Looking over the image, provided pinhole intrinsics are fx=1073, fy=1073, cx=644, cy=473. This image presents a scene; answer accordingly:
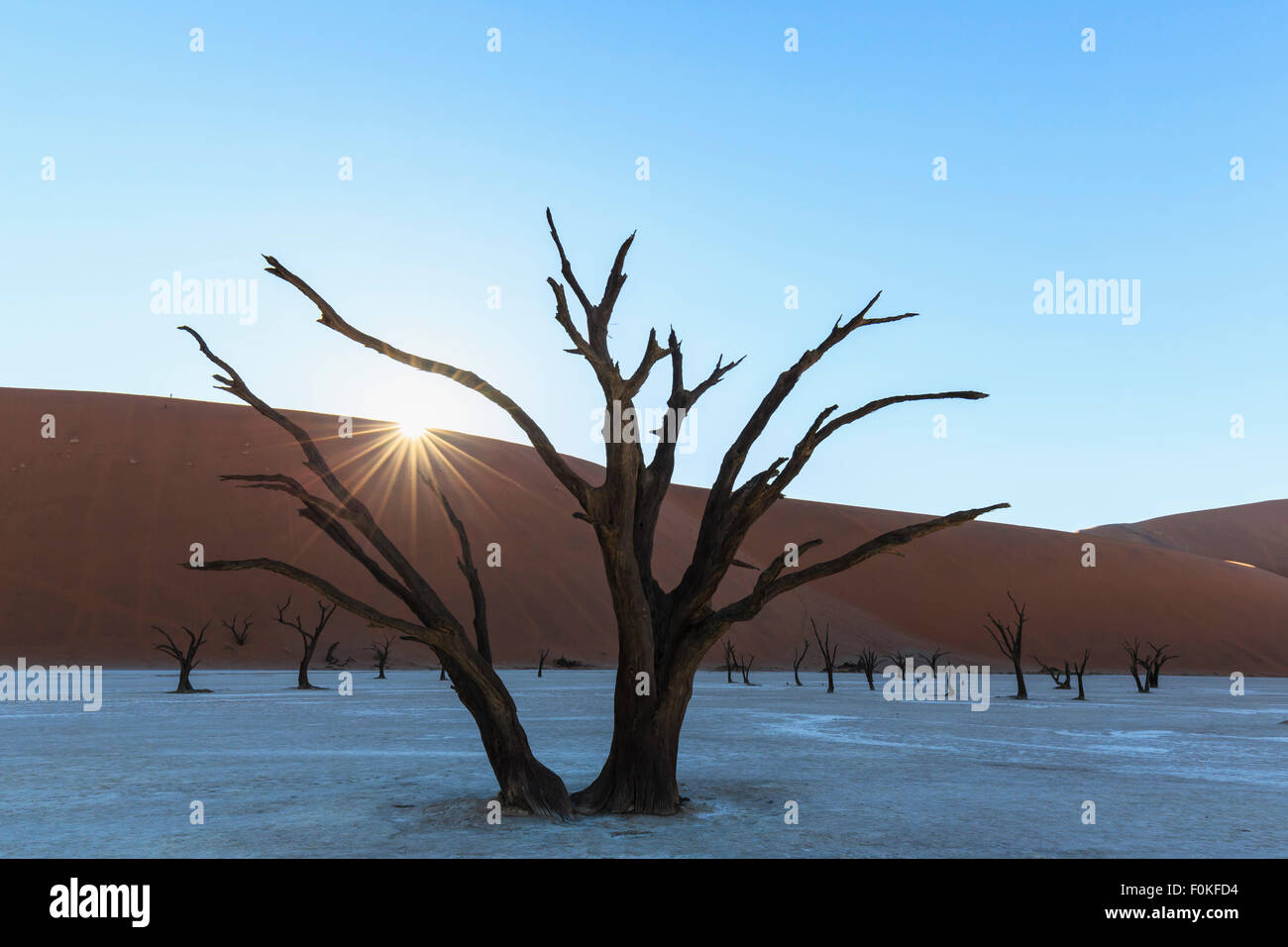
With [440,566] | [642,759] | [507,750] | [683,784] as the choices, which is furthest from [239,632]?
[642,759]

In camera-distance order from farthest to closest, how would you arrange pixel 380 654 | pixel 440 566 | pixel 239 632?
pixel 440 566 < pixel 239 632 < pixel 380 654

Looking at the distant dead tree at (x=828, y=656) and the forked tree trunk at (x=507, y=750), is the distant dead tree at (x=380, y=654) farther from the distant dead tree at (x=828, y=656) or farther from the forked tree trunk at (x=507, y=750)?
the forked tree trunk at (x=507, y=750)

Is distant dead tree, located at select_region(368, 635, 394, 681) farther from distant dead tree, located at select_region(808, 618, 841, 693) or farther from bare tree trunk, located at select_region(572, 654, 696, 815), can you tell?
bare tree trunk, located at select_region(572, 654, 696, 815)

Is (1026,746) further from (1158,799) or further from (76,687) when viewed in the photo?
(76,687)

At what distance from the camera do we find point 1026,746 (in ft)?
52.3

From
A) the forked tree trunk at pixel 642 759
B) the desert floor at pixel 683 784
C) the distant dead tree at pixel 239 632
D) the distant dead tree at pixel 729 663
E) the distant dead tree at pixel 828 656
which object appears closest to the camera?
the desert floor at pixel 683 784

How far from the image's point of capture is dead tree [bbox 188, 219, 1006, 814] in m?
8.37

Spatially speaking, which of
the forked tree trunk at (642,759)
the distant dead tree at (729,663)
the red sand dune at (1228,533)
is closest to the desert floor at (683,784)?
the forked tree trunk at (642,759)

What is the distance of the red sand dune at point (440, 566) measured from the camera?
49531mm

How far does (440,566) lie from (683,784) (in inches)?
1964

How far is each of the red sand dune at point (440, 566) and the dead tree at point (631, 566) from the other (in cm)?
4088

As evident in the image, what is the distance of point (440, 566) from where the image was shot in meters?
59.4

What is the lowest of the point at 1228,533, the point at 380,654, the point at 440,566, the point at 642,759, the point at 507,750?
the point at 380,654

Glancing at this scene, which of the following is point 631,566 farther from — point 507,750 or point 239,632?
point 239,632
